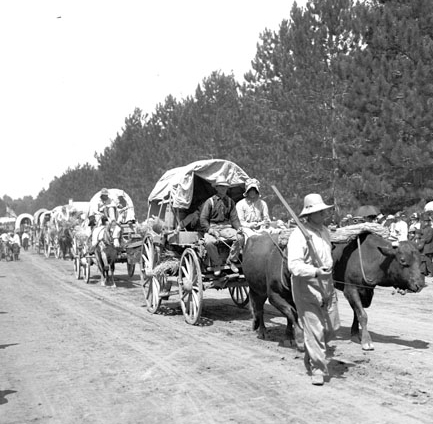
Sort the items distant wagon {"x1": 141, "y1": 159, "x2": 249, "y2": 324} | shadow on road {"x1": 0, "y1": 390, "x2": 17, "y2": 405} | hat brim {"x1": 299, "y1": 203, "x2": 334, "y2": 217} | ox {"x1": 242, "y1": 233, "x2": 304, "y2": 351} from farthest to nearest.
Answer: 1. distant wagon {"x1": 141, "y1": 159, "x2": 249, "y2": 324}
2. ox {"x1": 242, "y1": 233, "x2": 304, "y2": 351}
3. hat brim {"x1": 299, "y1": 203, "x2": 334, "y2": 217}
4. shadow on road {"x1": 0, "y1": 390, "x2": 17, "y2": 405}

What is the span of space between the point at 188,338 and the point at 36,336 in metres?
2.52

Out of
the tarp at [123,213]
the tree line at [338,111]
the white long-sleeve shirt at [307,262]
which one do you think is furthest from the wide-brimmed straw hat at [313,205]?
the tree line at [338,111]

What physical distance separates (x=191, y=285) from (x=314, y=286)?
433 cm

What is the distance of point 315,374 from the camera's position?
688cm

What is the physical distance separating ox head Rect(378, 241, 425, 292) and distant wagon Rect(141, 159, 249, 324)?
292 centimetres

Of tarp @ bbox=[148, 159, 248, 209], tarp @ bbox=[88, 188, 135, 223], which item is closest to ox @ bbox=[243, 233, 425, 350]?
tarp @ bbox=[148, 159, 248, 209]

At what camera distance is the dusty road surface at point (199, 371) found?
6062 millimetres

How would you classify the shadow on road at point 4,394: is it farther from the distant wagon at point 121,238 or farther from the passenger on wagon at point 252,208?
the distant wagon at point 121,238

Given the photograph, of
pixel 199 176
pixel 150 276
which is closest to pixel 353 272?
pixel 199 176

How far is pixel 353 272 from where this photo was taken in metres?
8.91

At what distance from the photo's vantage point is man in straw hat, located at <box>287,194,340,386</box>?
6875 mm

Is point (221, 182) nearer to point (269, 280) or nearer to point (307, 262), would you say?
point (269, 280)

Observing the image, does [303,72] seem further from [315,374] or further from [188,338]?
[315,374]

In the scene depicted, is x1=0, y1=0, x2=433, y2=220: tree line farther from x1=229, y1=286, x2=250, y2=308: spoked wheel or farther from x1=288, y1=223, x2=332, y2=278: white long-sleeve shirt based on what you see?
x1=288, y1=223, x2=332, y2=278: white long-sleeve shirt
